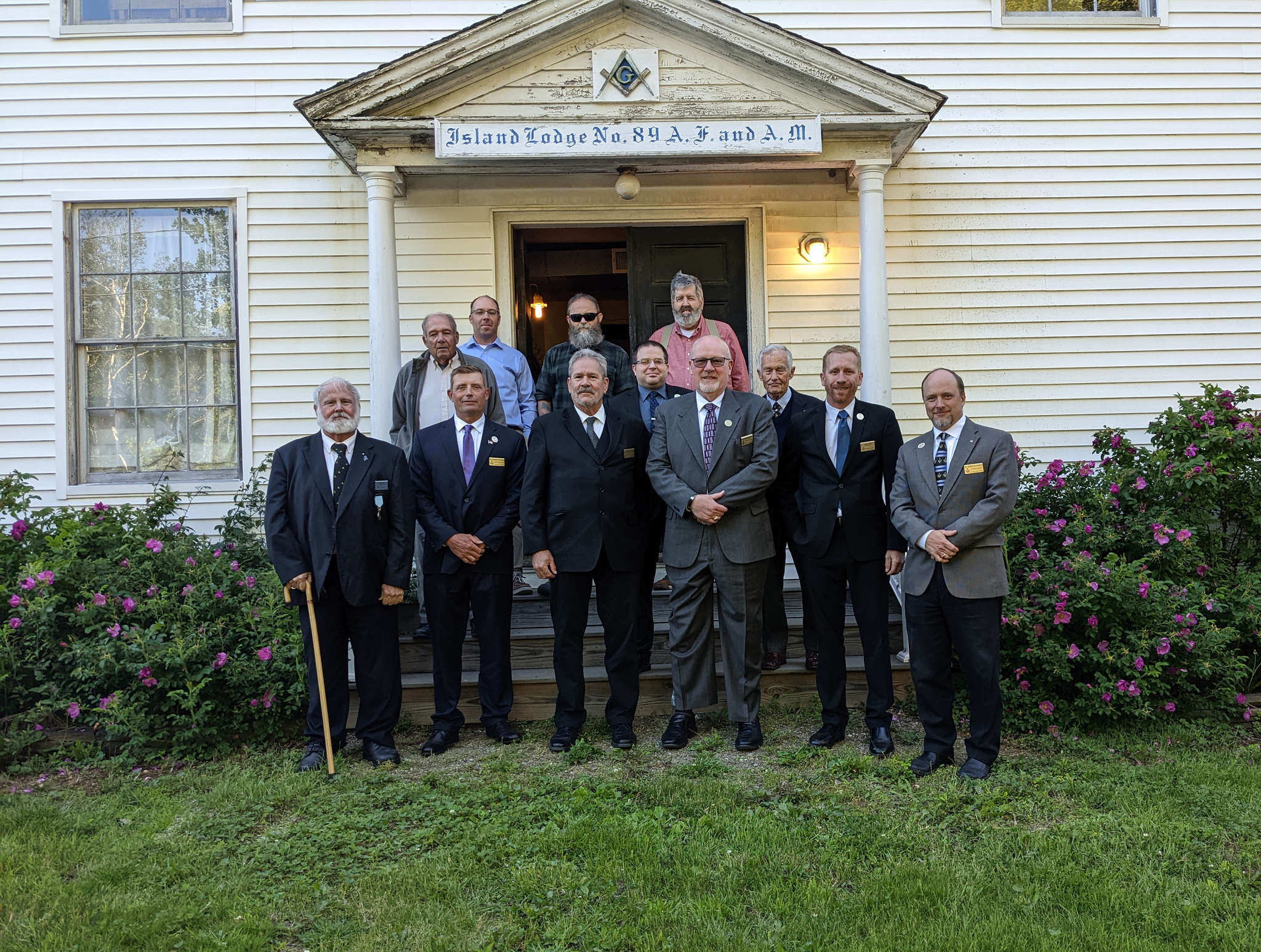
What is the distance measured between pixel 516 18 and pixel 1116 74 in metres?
4.96

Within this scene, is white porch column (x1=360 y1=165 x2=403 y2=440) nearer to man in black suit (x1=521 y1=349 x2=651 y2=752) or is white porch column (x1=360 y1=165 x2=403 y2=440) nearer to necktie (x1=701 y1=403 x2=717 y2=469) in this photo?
man in black suit (x1=521 y1=349 x2=651 y2=752)

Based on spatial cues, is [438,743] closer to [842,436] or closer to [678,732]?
[678,732]

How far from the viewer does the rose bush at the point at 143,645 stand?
502cm

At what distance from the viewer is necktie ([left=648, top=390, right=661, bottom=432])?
5.43m

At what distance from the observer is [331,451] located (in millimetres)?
4973

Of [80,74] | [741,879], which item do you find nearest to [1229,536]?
[741,879]

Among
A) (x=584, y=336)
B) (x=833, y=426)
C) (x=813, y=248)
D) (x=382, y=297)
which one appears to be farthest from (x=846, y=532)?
(x=382, y=297)

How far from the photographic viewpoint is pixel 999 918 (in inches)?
125

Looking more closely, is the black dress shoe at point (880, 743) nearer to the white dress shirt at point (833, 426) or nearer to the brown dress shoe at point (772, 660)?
the brown dress shoe at point (772, 660)

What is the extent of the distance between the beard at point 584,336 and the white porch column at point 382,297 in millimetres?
1272

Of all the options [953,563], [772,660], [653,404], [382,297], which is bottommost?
[772,660]

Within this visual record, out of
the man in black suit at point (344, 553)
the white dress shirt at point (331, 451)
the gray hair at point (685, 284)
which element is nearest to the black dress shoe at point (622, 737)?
the man in black suit at point (344, 553)

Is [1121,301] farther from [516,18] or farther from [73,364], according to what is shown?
[73,364]

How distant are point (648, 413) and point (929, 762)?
7.89 feet
